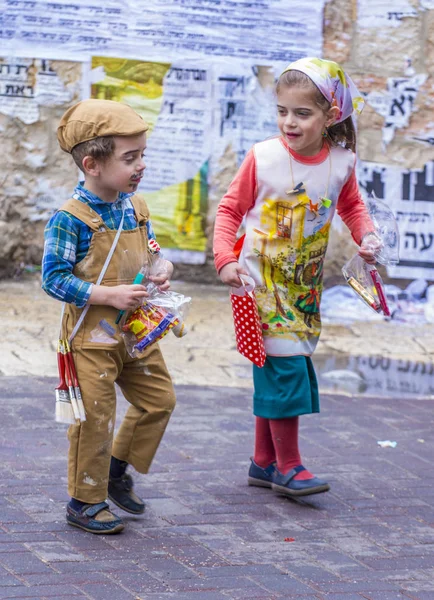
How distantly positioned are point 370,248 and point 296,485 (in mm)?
926

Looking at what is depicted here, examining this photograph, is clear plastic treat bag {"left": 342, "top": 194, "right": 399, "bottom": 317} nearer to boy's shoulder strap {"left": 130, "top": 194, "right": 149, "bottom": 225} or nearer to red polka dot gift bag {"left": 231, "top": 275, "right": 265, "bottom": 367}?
red polka dot gift bag {"left": 231, "top": 275, "right": 265, "bottom": 367}

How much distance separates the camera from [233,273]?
11.6 feet

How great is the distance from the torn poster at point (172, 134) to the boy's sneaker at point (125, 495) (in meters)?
3.43

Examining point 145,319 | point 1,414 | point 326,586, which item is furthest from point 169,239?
point 326,586

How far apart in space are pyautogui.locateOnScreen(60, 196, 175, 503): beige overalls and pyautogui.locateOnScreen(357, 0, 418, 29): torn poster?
12.7 ft

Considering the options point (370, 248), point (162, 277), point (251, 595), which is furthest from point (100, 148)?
point (251, 595)

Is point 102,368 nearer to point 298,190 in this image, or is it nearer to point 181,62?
point 298,190

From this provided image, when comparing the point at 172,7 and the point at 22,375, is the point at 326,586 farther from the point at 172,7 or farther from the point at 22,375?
the point at 172,7

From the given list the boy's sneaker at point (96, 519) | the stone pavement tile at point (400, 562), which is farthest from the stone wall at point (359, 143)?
the stone pavement tile at point (400, 562)

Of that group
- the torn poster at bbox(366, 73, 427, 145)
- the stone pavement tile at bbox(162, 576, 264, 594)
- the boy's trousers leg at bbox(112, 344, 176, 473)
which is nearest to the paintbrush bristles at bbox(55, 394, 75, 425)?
the boy's trousers leg at bbox(112, 344, 176, 473)

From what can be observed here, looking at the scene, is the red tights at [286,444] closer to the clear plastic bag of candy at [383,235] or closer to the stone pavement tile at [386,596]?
the clear plastic bag of candy at [383,235]

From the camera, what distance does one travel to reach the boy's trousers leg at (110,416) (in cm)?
327

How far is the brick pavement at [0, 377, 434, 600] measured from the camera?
2988 mm

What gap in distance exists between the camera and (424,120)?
6.87 metres
